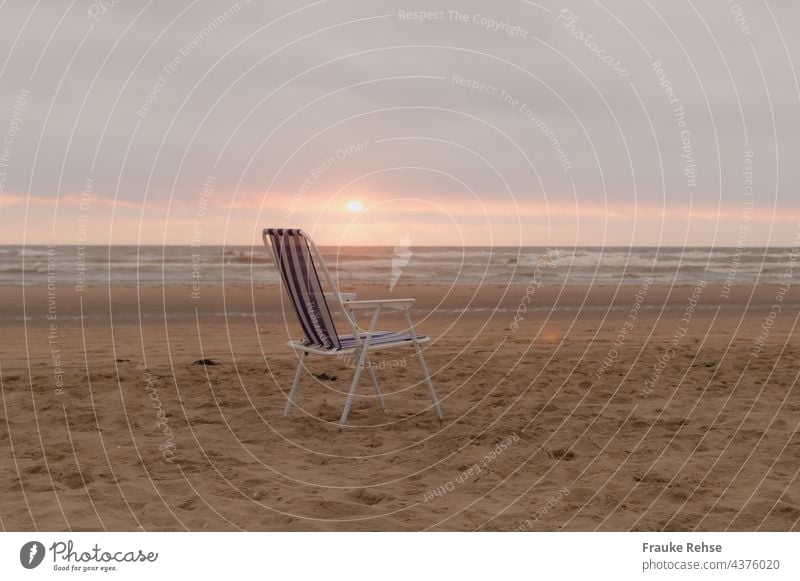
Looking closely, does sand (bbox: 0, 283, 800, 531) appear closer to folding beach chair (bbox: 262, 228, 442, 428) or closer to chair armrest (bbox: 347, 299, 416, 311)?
folding beach chair (bbox: 262, 228, 442, 428)

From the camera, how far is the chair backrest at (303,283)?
5.19 m

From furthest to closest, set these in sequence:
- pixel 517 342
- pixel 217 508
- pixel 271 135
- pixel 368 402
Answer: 1. pixel 517 342
2. pixel 271 135
3. pixel 368 402
4. pixel 217 508

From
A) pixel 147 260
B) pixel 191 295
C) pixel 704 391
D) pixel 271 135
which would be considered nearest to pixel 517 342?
pixel 704 391

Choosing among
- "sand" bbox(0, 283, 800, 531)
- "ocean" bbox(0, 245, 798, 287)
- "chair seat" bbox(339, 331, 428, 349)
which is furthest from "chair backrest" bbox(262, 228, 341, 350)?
"ocean" bbox(0, 245, 798, 287)

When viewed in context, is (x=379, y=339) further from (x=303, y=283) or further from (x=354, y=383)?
(x=303, y=283)

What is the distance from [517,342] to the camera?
30.8 feet

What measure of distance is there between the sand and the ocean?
11931mm

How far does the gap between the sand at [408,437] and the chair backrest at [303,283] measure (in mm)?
679

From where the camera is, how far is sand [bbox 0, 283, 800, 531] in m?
3.58

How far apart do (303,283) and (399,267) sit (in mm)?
21842

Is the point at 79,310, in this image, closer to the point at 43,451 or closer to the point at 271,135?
the point at 271,135

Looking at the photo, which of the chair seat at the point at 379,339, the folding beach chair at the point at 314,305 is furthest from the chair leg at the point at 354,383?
the chair seat at the point at 379,339

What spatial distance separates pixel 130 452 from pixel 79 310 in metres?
8.80
